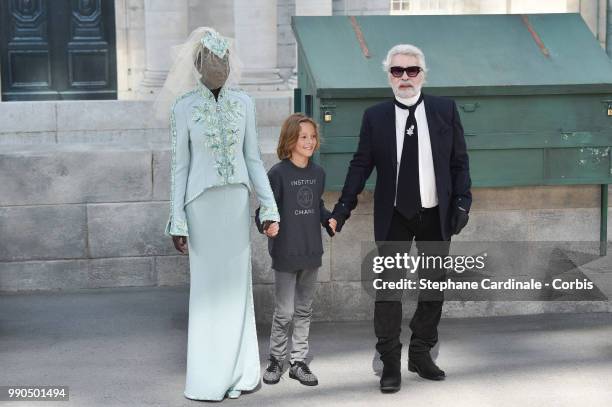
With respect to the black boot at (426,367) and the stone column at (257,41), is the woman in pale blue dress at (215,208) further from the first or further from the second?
the stone column at (257,41)

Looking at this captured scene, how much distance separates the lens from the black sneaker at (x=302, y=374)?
713 cm

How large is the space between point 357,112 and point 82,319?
Answer: 8.26 ft

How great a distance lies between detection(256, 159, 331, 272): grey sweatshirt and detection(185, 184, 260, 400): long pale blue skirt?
0.25 m

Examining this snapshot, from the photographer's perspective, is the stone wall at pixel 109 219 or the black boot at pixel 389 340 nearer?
the black boot at pixel 389 340

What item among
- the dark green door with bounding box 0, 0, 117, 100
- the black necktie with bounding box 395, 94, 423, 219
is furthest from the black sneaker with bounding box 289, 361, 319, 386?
the dark green door with bounding box 0, 0, 117, 100

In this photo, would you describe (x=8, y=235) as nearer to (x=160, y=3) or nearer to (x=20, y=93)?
(x=160, y=3)

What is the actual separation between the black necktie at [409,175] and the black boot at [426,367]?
87cm

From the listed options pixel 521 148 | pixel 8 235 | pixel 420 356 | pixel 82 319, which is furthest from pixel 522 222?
pixel 8 235

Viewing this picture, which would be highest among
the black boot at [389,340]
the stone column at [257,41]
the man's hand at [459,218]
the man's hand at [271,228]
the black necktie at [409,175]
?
the stone column at [257,41]

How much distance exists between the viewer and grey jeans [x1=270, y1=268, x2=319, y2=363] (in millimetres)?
7152

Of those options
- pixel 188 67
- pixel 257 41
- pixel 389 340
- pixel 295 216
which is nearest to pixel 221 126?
pixel 188 67

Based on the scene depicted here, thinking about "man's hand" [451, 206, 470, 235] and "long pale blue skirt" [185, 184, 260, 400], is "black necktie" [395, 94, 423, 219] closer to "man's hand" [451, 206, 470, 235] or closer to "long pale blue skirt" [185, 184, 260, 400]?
"man's hand" [451, 206, 470, 235]

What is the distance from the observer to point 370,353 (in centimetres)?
782

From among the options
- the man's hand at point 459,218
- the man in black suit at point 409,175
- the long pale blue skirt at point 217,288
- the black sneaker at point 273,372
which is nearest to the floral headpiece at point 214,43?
the long pale blue skirt at point 217,288
